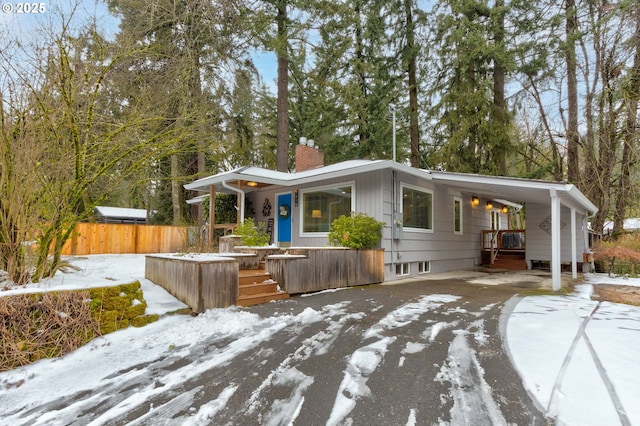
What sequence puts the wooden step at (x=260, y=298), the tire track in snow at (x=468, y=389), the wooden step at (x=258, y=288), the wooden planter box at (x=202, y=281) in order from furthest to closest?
1. the wooden step at (x=258, y=288)
2. the wooden step at (x=260, y=298)
3. the wooden planter box at (x=202, y=281)
4. the tire track in snow at (x=468, y=389)

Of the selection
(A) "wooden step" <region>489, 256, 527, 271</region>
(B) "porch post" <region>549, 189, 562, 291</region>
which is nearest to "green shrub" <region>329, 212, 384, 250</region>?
(B) "porch post" <region>549, 189, 562, 291</region>

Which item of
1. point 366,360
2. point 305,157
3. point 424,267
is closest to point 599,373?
point 366,360

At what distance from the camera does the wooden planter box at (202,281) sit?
4.07 m

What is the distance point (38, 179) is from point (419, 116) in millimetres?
13549

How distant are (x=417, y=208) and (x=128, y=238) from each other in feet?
33.1

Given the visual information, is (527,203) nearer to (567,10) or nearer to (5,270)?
(567,10)

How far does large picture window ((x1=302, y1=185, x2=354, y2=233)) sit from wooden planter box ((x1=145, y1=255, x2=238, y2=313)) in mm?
3886

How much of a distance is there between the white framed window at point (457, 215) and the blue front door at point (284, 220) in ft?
16.7

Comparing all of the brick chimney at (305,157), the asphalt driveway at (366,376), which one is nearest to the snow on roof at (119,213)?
→ the brick chimney at (305,157)

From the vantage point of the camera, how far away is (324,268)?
5.98 metres

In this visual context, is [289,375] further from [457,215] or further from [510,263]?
[510,263]

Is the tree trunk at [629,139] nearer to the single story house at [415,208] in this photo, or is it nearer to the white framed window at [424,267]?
the single story house at [415,208]

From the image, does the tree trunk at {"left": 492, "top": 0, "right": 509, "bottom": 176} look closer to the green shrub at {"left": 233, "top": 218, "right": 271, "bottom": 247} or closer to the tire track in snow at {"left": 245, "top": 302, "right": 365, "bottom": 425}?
the green shrub at {"left": 233, "top": 218, "right": 271, "bottom": 247}

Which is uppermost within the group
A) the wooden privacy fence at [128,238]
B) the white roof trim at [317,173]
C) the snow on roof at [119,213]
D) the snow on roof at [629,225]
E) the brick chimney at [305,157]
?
the brick chimney at [305,157]
